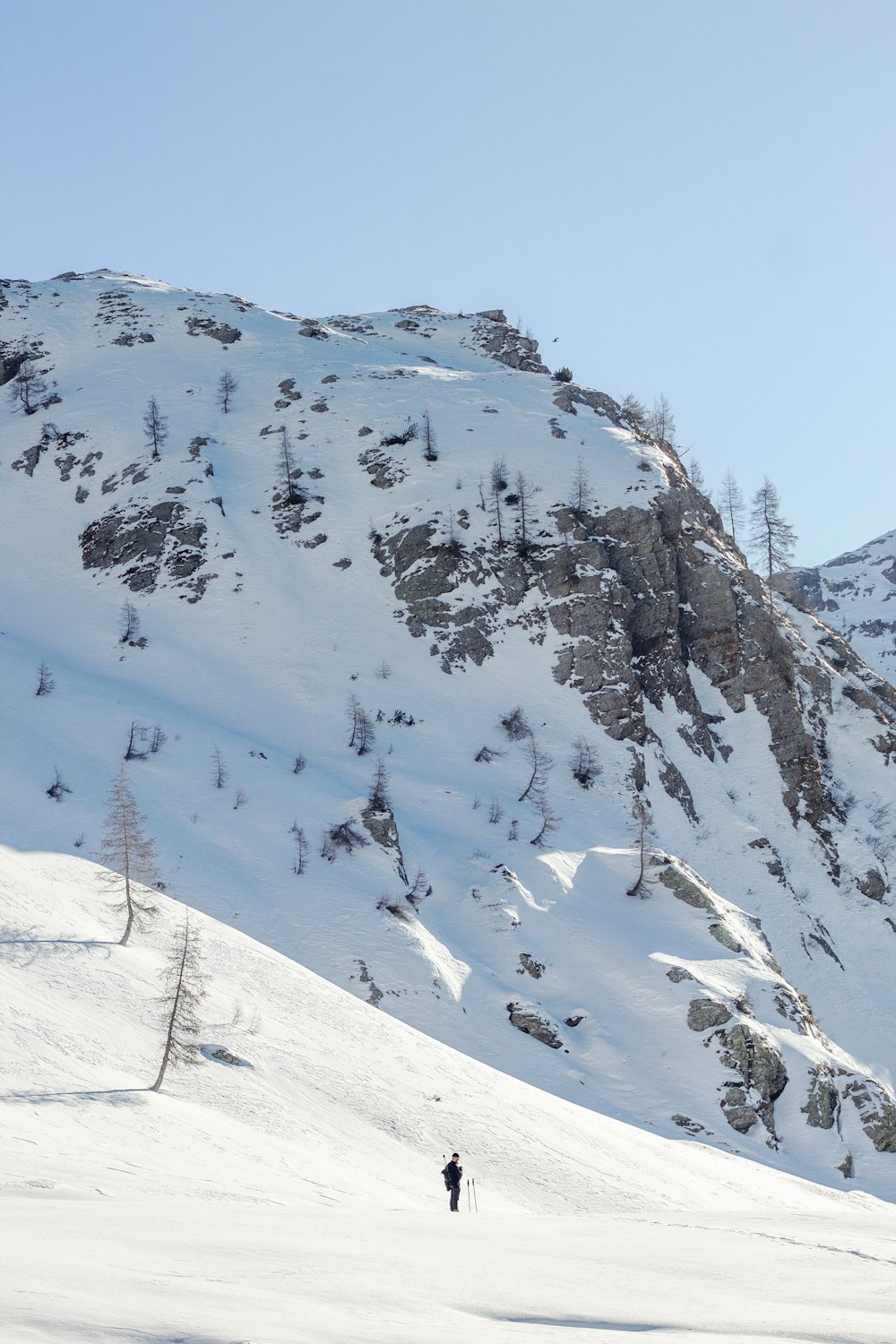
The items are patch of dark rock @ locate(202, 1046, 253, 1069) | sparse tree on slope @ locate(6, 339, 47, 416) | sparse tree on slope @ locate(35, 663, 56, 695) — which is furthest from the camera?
sparse tree on slope @ locate(6, 339, 47, 416)

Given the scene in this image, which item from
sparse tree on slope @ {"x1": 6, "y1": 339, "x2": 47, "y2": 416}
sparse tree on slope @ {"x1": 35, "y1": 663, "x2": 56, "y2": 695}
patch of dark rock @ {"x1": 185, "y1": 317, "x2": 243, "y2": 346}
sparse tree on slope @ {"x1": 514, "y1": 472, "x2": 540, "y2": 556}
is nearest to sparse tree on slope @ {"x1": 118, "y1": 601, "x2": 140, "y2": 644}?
sparse tree on slope @ {"x1": 35, "y1": 663, "x2": 56, "y2": 695}

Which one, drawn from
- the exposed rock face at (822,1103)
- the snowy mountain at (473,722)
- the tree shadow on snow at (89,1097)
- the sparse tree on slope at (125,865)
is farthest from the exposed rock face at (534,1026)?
the tree shadow on snow at (89,1097)

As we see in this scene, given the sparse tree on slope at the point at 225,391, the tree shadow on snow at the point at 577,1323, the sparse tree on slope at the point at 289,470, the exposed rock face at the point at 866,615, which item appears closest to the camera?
the tree shadow on snow at the point at 577,1323

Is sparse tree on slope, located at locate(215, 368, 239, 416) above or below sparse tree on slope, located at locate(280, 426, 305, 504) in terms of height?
above

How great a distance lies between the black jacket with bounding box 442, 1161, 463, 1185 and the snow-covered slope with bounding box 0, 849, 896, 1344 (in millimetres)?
1257

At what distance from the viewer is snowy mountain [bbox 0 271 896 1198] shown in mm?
43438

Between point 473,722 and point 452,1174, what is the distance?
1624 inches

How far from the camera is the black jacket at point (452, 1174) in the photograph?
73.2 feet

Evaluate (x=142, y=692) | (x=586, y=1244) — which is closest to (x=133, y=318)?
(x=142, y=692)

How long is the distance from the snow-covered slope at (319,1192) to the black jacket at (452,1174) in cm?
126

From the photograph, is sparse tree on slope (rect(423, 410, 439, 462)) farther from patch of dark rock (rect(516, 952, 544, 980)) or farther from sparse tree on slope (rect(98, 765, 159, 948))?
sparse tree on slope (rect(98, 765, 159, 948))

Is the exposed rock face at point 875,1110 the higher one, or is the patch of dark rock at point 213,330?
the patch of dark rock at point 213,330

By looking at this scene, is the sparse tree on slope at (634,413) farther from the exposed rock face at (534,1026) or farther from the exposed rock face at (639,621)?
the exposed rock face at (534,1026)

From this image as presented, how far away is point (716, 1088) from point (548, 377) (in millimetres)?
76244
